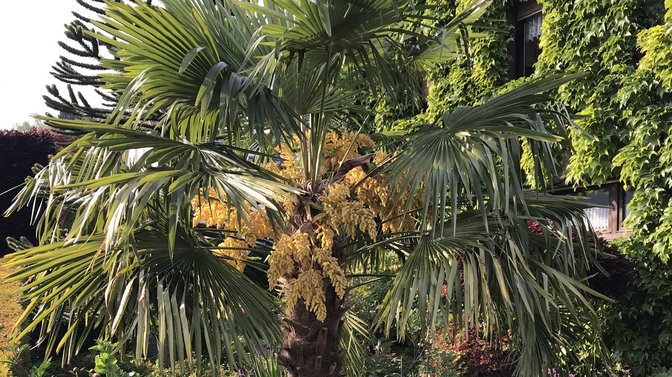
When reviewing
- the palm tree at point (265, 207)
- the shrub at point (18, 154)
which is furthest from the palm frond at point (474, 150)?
the shrub at point (18, 154)

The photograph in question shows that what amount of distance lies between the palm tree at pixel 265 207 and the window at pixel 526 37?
5951 mm

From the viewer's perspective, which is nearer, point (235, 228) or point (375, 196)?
point (235, 228)

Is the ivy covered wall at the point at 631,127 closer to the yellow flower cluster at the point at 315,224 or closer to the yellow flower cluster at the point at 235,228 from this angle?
the yellow flower cluster at the point at 315,224

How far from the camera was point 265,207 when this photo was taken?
4.10 m

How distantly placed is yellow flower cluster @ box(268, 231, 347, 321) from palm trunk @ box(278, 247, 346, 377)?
1.13ft

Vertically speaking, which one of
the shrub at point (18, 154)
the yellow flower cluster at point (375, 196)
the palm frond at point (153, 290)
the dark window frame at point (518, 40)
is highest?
the dark window frame at point (518, 40)

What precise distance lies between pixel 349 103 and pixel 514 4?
6002 mm

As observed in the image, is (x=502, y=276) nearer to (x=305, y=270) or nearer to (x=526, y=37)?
(x=305, y=270)

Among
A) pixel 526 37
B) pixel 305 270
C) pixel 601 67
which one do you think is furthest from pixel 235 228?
pixel 526 37

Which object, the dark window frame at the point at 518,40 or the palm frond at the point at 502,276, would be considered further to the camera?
the dark window frame at the point at 518,40

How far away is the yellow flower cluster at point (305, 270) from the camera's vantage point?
14.6 feet

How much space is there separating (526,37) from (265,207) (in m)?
8.17

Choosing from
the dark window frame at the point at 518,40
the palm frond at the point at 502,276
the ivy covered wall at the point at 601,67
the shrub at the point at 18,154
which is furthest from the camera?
the shrub at the point at 18,154

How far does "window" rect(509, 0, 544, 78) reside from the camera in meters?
10.7
